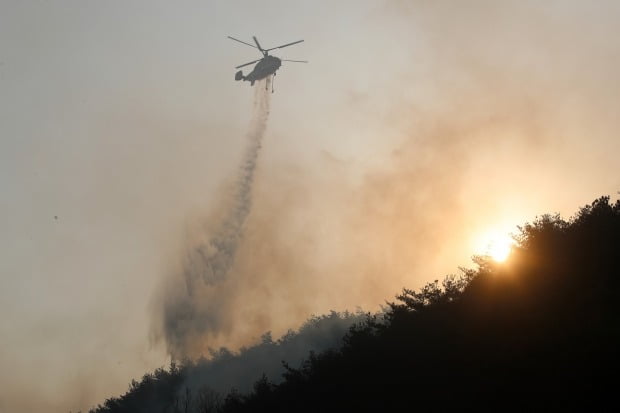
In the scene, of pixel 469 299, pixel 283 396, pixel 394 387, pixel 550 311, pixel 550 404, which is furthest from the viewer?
pixel 283 396

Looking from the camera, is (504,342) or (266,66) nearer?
(504,342)

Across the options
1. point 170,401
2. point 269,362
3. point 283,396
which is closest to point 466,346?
point 283,396

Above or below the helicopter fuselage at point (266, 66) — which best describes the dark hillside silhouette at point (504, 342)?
below

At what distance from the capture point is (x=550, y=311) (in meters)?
47.6

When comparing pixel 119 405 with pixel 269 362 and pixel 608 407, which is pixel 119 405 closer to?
pixel 269 362

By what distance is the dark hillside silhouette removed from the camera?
1508 inches

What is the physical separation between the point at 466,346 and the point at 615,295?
37.8 ft

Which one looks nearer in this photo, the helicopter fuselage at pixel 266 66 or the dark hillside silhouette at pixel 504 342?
the dark hillside silhouette at pixel 504 342

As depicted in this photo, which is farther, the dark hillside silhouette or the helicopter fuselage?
the helicopter fuselage

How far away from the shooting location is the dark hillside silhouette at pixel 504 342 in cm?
3831

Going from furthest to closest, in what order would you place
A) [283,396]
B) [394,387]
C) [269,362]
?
[269,362] → [283,396] → [394,387]

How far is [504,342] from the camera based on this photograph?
46.2m

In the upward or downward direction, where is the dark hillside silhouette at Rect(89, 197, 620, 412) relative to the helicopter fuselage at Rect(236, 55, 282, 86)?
downward

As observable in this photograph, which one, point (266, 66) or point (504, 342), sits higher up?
point (266, 66)
